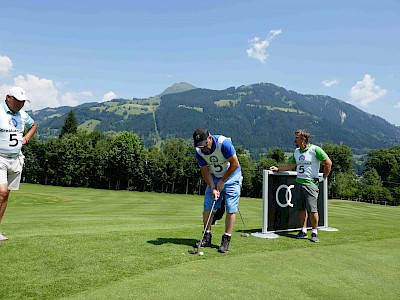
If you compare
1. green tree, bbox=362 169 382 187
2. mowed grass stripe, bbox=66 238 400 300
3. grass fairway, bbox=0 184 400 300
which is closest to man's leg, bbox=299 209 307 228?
grass fairway, bbox=0 184 400 300

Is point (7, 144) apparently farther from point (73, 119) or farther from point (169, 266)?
point (73, 119)

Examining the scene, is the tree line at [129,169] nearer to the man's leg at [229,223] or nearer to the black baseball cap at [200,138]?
the man's leg at [229,223]

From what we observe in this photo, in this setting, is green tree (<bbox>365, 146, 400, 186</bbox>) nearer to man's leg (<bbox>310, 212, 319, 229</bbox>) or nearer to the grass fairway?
man's leg (<bbox>310, 212, 319, 229</bbox>)

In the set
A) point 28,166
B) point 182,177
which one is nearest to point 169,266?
point 182,177

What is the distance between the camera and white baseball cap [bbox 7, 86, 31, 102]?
20.2ft

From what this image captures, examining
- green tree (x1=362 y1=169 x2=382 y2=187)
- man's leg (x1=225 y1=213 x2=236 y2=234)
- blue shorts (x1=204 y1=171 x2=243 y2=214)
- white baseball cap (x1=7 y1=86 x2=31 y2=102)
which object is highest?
green tree (x1=362 y1=169 x2=382 y2=187)

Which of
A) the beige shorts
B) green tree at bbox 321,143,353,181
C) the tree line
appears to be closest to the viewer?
the beige shorts

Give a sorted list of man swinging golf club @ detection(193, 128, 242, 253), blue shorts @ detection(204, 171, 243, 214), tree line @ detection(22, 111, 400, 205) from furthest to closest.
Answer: tree line @ detection(22, 111, 400, 205)
blue shorts @ detection(204, 171, 243, 214)
man swinging golf club @ detection(193, 128, 242, 253)

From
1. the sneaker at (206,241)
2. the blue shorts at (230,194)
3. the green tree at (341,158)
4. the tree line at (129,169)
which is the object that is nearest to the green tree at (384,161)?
the green tree at (341,158)

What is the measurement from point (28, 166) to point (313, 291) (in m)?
92.8

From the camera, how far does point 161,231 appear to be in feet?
25.9

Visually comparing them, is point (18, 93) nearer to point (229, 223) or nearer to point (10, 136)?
point (10, 136)

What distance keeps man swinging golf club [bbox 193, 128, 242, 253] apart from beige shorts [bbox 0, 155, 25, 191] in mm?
3415

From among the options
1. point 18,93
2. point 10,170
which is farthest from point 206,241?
point 18,93
